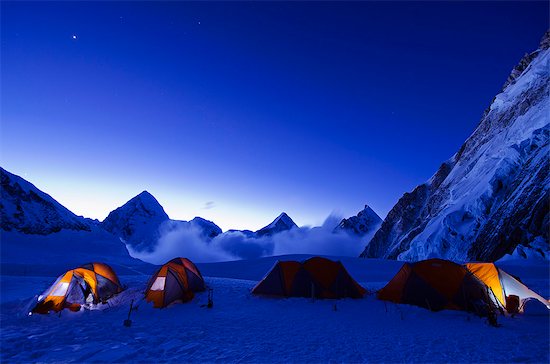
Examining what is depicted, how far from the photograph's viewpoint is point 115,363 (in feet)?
26.4

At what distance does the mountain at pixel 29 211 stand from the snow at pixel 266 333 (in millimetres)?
38561

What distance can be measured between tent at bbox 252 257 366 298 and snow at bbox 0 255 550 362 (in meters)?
0.56

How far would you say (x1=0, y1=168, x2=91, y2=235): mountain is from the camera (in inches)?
1832

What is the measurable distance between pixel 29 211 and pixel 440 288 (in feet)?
195

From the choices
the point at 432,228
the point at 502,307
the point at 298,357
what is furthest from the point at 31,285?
the point at 432,228

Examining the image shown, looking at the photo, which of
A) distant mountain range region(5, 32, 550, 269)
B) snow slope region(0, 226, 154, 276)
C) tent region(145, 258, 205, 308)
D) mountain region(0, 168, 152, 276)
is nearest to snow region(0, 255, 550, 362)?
tent region(145, 258, 205, 308)

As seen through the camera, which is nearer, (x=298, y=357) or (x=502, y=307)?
(x=298, y=357)

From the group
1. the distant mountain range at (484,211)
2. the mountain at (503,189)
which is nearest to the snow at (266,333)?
the mountain at (503,189)

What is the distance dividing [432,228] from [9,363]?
54794mm

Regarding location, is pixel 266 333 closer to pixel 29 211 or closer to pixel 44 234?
pixel 44 234

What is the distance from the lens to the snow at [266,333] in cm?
857

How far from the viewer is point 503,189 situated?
4297cm

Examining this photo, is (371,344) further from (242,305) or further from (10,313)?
(10,313)

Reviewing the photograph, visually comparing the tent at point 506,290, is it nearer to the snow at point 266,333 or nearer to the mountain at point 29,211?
the snow at point 266,333
